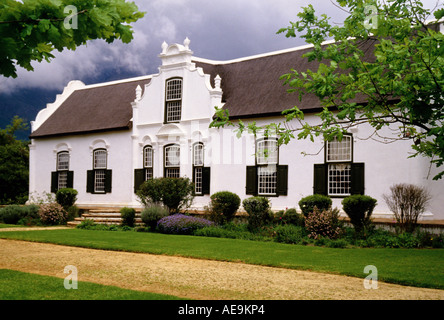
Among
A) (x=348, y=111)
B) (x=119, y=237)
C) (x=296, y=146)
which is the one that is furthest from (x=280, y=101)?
(x=348, y=111)

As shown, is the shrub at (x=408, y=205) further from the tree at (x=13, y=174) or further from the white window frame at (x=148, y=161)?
the tree at (x=13, y=174)

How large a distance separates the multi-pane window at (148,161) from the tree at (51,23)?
1940 centimetres

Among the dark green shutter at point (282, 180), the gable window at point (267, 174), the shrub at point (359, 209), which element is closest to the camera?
the shrub at point (359, 209)

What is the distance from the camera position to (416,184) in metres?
17.6

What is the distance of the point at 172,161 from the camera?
80.2 feet

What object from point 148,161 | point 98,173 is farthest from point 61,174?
point 148,161

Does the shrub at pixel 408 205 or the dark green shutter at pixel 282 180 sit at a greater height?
the dark green shutter at pixel 282 180

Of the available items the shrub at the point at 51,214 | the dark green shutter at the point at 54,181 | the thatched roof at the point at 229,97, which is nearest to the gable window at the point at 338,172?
the thatched roof at the point at 229,97

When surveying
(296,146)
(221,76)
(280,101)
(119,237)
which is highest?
(221,76)

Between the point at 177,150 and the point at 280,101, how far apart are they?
5.83m

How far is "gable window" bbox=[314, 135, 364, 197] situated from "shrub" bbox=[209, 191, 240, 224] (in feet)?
10.5

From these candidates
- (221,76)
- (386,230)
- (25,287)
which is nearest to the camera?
(25,287)

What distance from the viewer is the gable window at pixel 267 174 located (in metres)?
20.8
